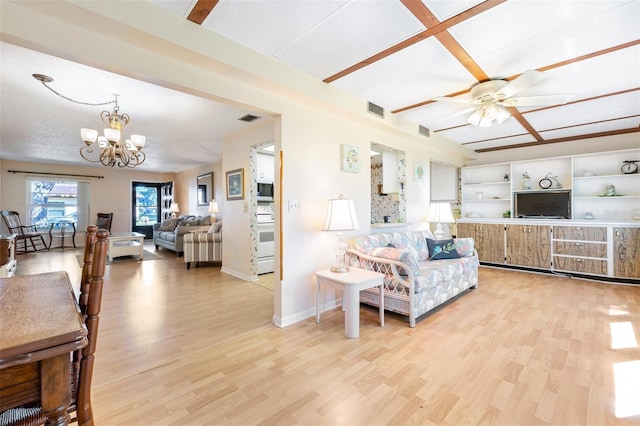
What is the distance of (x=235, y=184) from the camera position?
4.77 metres

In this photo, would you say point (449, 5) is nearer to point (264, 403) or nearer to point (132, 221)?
point (264, 403)

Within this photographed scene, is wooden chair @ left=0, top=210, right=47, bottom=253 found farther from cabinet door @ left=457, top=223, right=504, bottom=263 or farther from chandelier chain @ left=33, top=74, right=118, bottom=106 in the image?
cabinet door @ left=457, top=223, right=504, bottom=263

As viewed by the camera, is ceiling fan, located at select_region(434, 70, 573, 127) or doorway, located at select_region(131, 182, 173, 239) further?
doorway, located at select_region(131, 182, 173, 239)

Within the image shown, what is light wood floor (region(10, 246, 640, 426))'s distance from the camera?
157cm

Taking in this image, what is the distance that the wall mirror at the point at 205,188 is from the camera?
734 centimetres

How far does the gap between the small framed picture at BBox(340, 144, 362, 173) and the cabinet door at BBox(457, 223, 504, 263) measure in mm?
3327

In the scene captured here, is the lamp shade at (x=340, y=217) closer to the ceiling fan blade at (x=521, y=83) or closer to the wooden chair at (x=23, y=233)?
the ceiling fan blade at (x=521, y=83)

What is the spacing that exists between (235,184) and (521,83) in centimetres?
402

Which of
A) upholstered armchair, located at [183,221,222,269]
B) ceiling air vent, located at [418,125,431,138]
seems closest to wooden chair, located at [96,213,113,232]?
upholstered armchair, located at [183,221,222,269]

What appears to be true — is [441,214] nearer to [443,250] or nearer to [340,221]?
[443,250]

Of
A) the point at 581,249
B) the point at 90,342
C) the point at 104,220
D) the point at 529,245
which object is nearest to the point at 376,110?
the point at 90,342

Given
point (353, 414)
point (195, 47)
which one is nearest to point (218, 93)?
point (195, 47)

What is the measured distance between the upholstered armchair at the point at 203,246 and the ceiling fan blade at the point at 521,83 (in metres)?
4.90

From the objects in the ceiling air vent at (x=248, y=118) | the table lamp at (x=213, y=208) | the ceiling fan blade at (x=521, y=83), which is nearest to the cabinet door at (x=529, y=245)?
the ceiling fan blade at (x=521, y=83)
